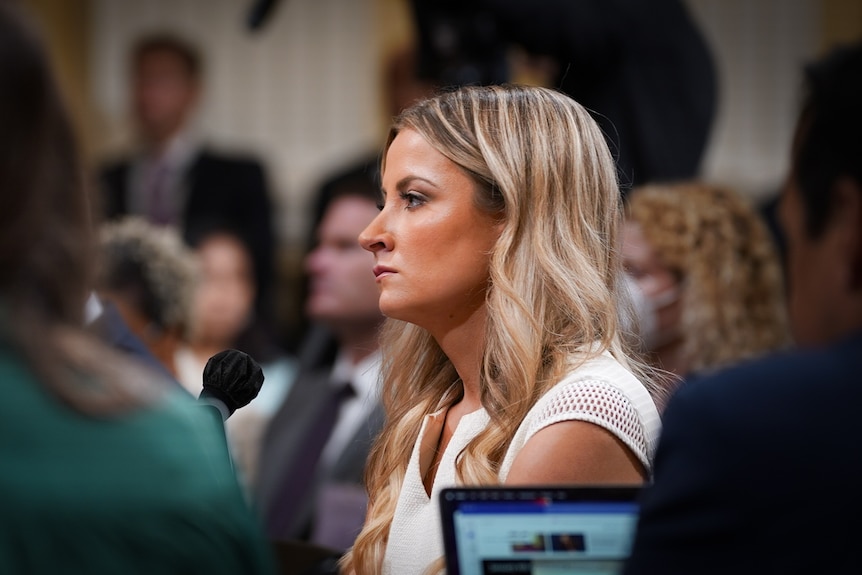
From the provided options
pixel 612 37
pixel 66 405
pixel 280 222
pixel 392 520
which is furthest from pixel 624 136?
pixel 280 222

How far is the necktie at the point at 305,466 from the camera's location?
346cm

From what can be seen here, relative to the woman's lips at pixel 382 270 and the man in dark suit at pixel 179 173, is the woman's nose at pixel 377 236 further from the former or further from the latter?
the man in dark suit at pixel 179 173

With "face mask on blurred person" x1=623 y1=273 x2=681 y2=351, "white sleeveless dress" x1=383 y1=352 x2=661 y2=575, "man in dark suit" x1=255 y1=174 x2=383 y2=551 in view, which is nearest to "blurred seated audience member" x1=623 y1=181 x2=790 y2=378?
"face mask on blurred person" x1=623 y1=273 x2=681 y2=351

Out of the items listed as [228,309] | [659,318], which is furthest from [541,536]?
[228,309]

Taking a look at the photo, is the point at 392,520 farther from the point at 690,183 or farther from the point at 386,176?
the point at 690,183

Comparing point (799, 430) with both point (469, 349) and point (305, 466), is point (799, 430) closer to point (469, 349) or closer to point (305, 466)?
point (469, 349)

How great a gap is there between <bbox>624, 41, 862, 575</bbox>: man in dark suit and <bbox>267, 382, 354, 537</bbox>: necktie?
234cm

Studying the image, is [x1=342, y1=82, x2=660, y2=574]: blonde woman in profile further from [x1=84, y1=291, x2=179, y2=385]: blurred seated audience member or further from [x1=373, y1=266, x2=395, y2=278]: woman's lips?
[x1=84, y1=291, x2=179, y2=385]: blurred seated audience member

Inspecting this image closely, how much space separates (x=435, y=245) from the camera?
1948mm

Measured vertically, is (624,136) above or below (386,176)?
below

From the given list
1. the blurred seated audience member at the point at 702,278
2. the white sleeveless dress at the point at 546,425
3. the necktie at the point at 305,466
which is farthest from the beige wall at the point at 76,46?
the white sleeveless dress at the point at 546,425

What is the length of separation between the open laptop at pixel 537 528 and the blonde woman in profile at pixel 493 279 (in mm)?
422

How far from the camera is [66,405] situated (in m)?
1.07

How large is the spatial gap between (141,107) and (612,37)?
2972 mm
